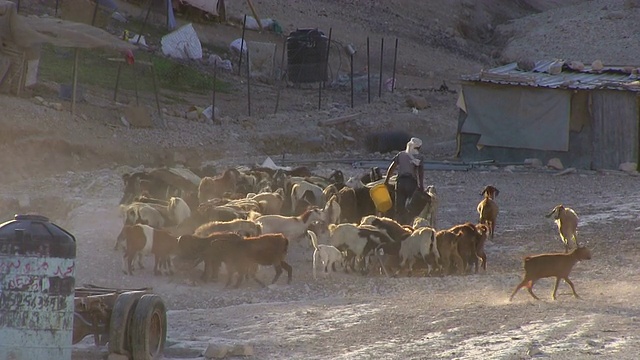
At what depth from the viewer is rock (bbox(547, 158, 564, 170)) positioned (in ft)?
94.6

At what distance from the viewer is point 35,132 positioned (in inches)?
1030

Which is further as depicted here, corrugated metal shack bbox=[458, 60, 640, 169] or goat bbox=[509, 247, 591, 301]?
corrugated metal shack bbox=[458, 60, 640, 169]

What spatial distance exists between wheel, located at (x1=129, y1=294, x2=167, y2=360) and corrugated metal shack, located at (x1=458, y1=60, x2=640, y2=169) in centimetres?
1860

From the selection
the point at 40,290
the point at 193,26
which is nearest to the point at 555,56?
the point at 193,26

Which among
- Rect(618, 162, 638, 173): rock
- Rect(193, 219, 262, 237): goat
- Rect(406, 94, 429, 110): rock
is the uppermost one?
Rect(406, 94, 429, 110): rock

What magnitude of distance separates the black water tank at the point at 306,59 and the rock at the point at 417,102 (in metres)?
2.92

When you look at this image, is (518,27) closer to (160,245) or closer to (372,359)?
(160,245)

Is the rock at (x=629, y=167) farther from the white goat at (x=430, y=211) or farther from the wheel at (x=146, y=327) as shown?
the wheel at (x=146, y=327)

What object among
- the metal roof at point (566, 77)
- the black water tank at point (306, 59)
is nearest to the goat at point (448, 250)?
the metal roof at point (566, 77)

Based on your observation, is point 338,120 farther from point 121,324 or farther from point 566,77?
point 121,324

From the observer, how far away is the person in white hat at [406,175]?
20.1 metres

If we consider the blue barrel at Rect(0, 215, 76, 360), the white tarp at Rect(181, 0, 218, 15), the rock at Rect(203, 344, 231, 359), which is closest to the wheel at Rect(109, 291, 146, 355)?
the rock at Rect(203, 344, 231, 359)

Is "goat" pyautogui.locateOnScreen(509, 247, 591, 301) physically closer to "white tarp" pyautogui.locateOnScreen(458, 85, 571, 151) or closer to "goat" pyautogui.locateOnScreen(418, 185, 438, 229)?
"goat" pyautogui.locateOnScreen(418, 185, 438, 229)

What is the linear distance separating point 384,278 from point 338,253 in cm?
75
